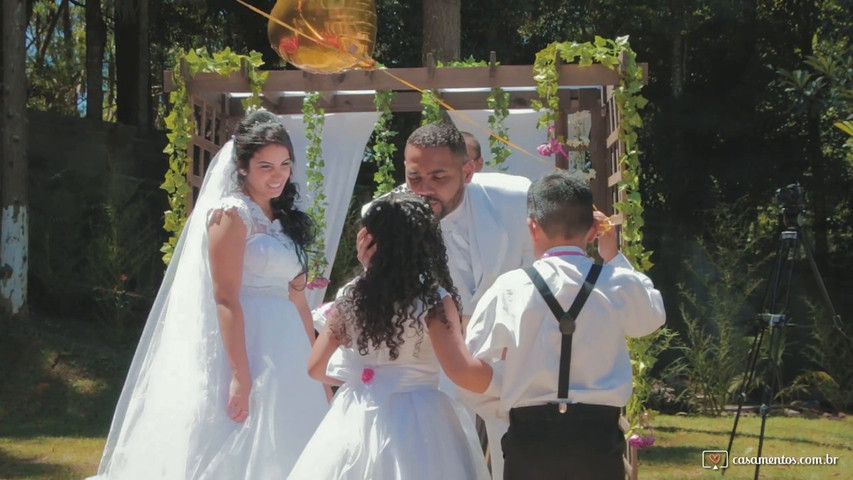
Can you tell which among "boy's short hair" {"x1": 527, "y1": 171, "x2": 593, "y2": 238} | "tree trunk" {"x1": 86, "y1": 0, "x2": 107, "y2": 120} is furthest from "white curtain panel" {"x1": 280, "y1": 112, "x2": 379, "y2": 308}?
"tree trunk" {"x1": 86, "y1": 0, "x2": 107, "y2": 120}

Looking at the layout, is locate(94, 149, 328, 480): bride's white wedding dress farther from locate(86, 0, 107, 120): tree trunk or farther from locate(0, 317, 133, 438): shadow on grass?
locate(86, 0, 107, 120): tree trunk

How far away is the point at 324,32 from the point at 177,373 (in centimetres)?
170

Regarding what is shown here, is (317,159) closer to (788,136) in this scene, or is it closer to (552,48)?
(552,48)

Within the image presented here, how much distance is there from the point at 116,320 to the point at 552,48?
7.02m

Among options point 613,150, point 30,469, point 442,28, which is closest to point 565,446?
point 613,150

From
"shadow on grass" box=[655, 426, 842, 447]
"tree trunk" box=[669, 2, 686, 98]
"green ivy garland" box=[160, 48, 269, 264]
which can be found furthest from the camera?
"tree trunk" box=[669, 2, 686, 98]

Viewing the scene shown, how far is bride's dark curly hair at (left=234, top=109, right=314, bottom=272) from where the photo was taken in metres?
3.65

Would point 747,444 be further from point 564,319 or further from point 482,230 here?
point 564,319

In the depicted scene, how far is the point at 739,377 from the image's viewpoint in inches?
393

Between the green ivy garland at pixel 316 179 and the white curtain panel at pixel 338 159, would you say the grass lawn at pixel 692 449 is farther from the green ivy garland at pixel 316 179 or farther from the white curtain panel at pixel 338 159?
the white curtain panel at pixel 338 159

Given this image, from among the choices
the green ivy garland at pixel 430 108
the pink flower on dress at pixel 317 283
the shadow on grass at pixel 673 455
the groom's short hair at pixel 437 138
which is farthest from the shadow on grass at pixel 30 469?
the shadow on grass at pixel 673 455

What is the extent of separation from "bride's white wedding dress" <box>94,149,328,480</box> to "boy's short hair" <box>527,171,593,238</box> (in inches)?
49.7

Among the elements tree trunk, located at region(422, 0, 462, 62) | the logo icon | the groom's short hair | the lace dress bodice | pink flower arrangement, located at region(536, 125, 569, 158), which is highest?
tree trunk, located at region(422, 0, 462, 62)

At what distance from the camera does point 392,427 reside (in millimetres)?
2715
